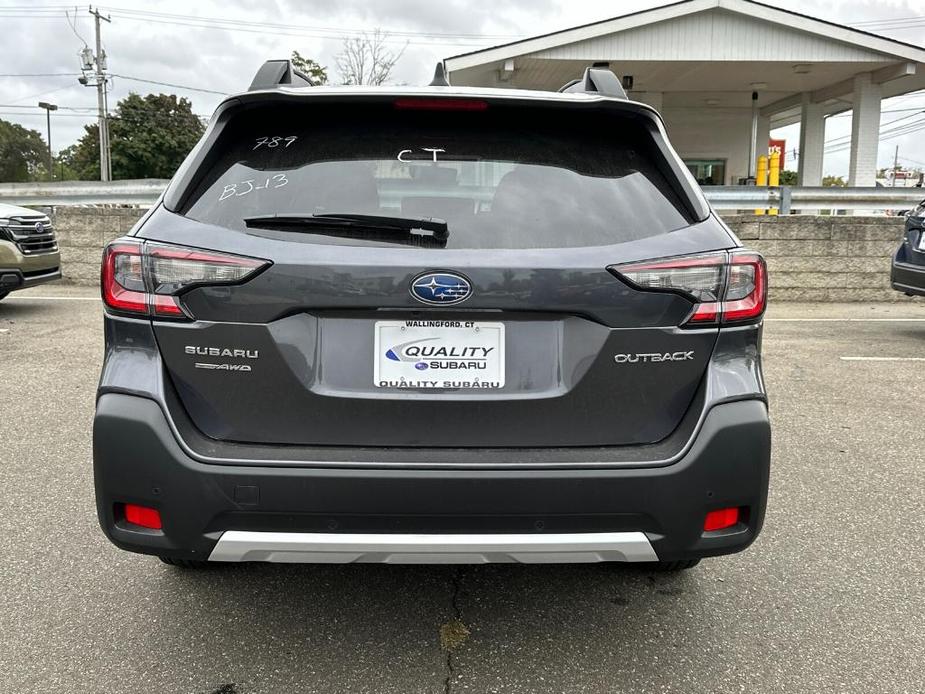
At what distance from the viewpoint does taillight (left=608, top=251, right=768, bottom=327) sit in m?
2.11

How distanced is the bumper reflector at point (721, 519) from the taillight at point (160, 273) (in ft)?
4.51

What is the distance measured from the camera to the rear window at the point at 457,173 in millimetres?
2180

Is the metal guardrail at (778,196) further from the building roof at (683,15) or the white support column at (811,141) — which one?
the white support column at (811,141)

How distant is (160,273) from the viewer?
83.0 inches

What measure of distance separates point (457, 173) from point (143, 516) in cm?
129

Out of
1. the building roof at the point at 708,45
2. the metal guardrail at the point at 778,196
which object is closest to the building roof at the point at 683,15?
the building roof at the point at 708,45

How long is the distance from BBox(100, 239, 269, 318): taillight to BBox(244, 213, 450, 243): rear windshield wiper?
0.13m

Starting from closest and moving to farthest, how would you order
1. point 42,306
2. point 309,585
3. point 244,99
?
point 244,99 < point 309,585 < point 42,306

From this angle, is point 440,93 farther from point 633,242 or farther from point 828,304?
point 828,304

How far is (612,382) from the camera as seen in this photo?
211cm

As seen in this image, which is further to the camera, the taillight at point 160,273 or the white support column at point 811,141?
the white support column at point 811,141

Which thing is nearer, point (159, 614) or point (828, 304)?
point (159, 614)

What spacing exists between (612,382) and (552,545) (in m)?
0.46

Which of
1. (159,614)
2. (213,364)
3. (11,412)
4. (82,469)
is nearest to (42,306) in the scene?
(11,412)
